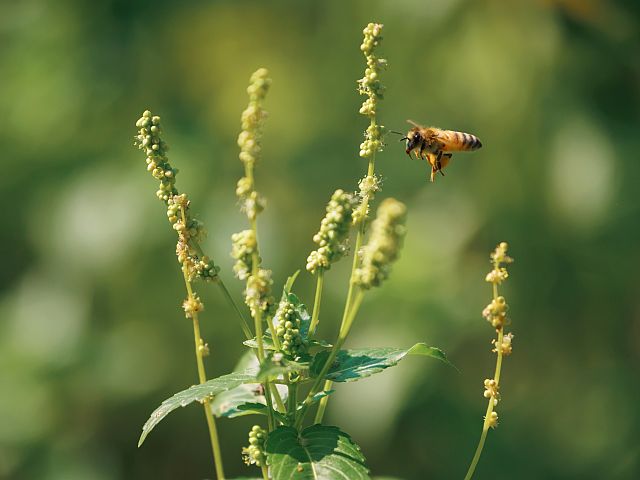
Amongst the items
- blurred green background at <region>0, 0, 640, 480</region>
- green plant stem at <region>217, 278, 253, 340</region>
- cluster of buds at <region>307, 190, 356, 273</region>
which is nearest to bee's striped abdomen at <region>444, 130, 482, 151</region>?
cluster of buds at <region>307, 190, 356, 273</region>

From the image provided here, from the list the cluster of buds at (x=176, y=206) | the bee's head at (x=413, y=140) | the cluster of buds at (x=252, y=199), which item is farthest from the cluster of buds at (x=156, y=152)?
the bee's head at (x=413, y=140)

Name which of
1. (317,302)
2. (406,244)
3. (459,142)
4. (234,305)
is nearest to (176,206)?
(234,305)

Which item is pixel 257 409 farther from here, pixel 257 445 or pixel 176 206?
pixel 176 206

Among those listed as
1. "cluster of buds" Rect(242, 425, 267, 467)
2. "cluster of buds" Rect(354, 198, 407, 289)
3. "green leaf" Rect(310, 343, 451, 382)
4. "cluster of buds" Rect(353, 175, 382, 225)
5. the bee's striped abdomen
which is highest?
the bee's striped abdomen

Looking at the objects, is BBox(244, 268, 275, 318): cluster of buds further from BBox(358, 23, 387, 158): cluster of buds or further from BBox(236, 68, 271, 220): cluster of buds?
BBox(358, 23, 387, 158): cluster of buds

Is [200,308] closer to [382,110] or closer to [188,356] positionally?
[188,356]

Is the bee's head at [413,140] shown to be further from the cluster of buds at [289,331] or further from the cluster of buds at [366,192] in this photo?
the cluster of buds at [289,331]
